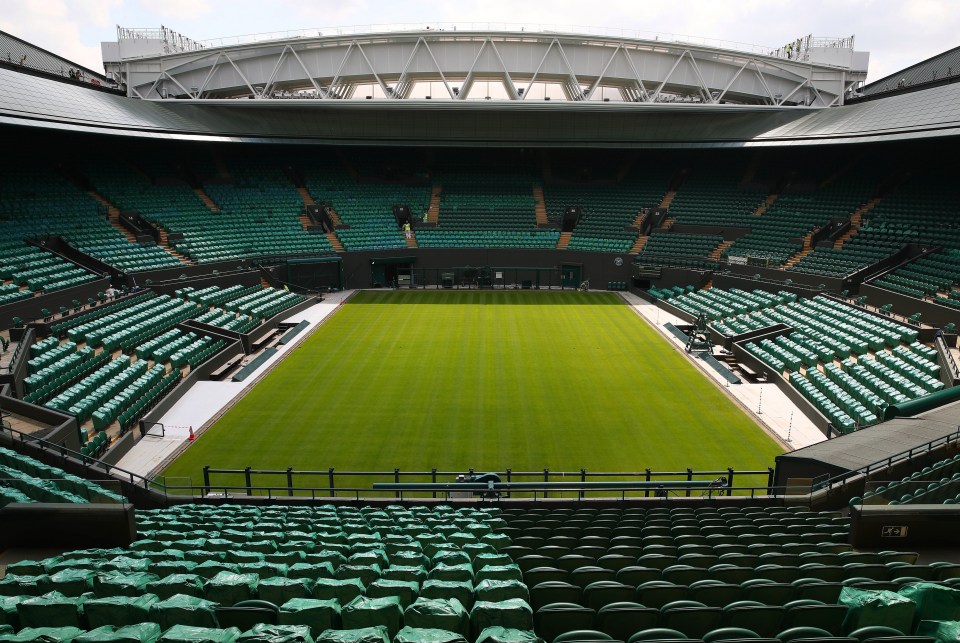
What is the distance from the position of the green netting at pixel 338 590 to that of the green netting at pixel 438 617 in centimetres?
136

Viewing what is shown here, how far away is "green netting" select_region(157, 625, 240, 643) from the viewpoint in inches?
231

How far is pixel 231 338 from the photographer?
98.1 ft

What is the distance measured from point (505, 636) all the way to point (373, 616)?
5.42 feet

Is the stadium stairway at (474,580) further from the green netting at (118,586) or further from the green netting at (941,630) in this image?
the green netting at (941,630)

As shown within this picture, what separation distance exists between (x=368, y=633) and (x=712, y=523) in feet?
27.8

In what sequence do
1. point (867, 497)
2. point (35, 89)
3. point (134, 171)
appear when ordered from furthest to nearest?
point (134, 171) < point (35, 89) < point (867, 497)

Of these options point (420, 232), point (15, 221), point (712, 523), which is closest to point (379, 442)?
point (712, 523)

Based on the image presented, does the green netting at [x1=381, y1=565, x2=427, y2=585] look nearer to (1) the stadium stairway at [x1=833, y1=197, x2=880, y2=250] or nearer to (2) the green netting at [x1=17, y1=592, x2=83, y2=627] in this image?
(2) the green netting at [x1=17, y1=592, x2=83, y2=627]

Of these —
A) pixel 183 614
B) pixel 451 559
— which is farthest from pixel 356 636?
pixel 451 559

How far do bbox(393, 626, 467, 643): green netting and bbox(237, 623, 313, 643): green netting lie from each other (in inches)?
36.5

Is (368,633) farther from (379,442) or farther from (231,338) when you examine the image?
(231,338)

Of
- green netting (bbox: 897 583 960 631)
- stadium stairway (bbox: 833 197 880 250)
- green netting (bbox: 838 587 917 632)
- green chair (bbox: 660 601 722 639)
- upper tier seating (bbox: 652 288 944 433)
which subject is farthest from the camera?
stadium stairway (bbox: 833 197 880 250)

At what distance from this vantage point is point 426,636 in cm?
604

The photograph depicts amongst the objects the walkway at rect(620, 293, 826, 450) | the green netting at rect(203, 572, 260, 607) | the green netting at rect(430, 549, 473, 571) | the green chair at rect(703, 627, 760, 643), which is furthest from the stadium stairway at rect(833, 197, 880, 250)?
the green netting at rect(203, 572, 260, 607)
